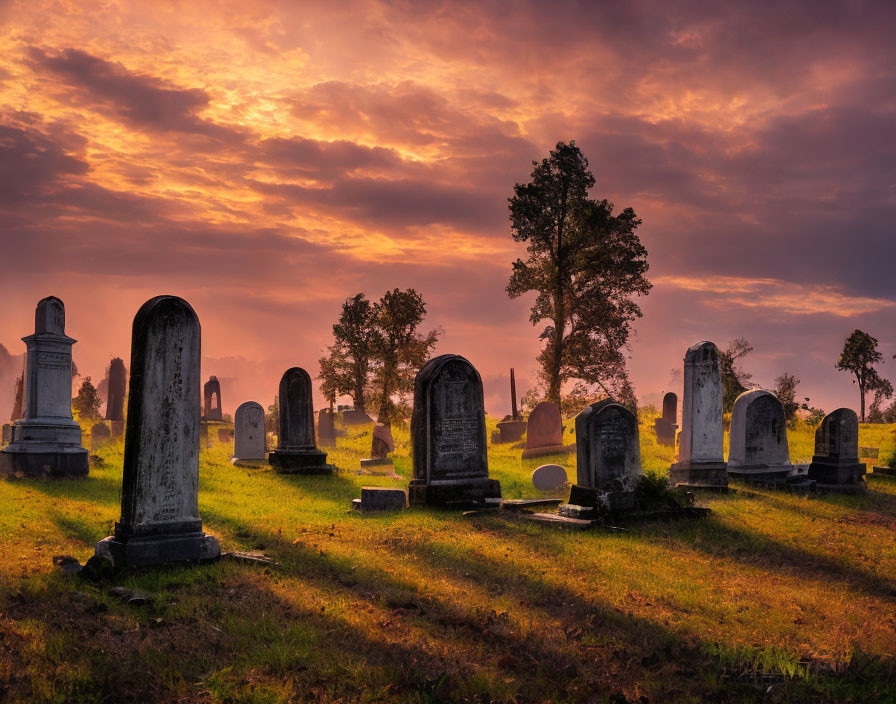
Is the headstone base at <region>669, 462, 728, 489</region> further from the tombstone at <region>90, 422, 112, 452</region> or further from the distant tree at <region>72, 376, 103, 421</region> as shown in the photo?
the distant tree at <region>72, 376, 103, 421</region>

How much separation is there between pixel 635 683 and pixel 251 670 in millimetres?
2794

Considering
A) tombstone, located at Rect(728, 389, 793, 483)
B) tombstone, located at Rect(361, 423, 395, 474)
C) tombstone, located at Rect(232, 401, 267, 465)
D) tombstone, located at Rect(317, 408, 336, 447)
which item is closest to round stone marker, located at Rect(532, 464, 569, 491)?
tombstone, located at Rect(728, 389, 793, 483)

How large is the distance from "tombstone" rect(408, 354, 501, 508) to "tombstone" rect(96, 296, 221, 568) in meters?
5.48

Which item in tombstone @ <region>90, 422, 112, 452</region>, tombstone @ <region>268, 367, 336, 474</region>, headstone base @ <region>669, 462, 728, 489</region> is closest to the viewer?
headstone base @ <region>669, 462, 728, 489</region>

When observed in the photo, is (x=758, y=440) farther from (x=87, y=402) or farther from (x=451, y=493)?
(x=87, y=402)

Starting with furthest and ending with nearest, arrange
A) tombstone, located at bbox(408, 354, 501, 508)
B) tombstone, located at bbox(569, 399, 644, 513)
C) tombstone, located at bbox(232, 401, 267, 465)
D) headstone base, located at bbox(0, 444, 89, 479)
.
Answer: tombstone, located at bbox(232, 401, 267, 465) < headstone base, located at bbox(0, 444, 89, 479) < tombstone, located at bbox(408, 354, 501, 508) < tombstone, located at bbox(569, 399, 644, 513)

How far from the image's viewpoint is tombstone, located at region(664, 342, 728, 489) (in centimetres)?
1606

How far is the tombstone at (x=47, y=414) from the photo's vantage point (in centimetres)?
1537

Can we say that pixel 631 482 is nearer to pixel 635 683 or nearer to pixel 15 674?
pixel 635 683

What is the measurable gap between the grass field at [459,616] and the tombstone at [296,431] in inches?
270

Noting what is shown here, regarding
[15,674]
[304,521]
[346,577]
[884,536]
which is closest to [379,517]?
[304,521]

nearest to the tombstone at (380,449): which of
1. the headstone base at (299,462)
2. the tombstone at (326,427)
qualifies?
the headstone base at (299,462)

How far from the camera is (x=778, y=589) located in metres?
7.77

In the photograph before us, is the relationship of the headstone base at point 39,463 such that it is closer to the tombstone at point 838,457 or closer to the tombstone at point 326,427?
the tombstone at point 326,427
